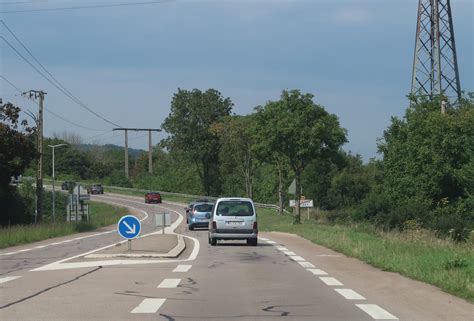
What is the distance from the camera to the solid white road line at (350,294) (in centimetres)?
1121

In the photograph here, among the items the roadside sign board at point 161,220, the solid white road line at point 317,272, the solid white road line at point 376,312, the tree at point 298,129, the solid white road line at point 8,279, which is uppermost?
the tree at point 298,129

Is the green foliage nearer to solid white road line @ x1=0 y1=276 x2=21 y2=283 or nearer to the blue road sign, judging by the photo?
the blue road sign

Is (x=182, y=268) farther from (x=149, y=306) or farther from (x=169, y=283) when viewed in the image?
(x=149, y=306)

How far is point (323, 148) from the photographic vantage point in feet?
162

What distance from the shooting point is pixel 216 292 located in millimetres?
11859

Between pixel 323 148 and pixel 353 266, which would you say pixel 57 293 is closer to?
pixel 353 266

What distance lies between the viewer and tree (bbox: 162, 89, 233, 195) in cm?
10062

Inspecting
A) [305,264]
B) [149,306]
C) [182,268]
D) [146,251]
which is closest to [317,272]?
[305,264]

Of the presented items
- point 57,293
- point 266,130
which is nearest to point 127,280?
point 57,293

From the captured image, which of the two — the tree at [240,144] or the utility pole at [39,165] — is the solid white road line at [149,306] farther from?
the tree at [240,144]

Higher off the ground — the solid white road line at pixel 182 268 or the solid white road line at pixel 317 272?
the solid white road line at pixel 182 268

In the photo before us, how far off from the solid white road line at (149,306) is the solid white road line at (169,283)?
5.55ft

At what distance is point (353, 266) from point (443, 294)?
17.4 feet

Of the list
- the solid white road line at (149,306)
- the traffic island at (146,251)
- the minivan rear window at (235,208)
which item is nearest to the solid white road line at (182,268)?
the traffic island at (146,251)
